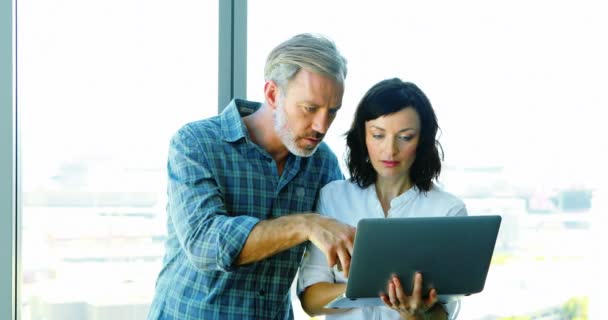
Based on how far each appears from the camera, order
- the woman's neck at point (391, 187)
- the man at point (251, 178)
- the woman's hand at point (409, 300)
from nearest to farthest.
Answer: the woman's hand at point (409, 300), the man at point (251, 178), the woman's neck at point (391, 187)

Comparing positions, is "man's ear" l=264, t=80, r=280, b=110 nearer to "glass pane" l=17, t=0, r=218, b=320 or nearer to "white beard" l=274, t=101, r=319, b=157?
"white beard" l=274, t=101, r=319, b=157

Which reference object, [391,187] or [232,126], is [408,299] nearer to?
[391,187]

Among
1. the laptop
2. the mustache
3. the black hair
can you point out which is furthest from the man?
the laptop

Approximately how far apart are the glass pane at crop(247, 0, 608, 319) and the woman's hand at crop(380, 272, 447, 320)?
35.1 inches

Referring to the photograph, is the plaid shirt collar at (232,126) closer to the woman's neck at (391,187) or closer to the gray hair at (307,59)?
the gray hair at (307,59)

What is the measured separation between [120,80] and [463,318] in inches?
60.9

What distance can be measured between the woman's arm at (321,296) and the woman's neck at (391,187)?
28 cm

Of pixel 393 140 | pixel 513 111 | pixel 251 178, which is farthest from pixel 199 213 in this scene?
pixel 513 111

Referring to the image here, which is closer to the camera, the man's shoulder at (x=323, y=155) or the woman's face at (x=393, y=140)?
the woman's face at (x=393, y=140)

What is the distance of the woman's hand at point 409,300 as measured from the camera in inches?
74.7

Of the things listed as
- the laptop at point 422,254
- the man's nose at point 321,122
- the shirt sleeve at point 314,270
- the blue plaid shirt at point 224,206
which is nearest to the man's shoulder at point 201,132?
the blue plaid shirt at point 224,206

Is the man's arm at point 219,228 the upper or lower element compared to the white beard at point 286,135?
lower

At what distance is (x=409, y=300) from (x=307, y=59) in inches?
25.2

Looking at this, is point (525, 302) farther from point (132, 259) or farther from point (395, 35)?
point (132, 259)
